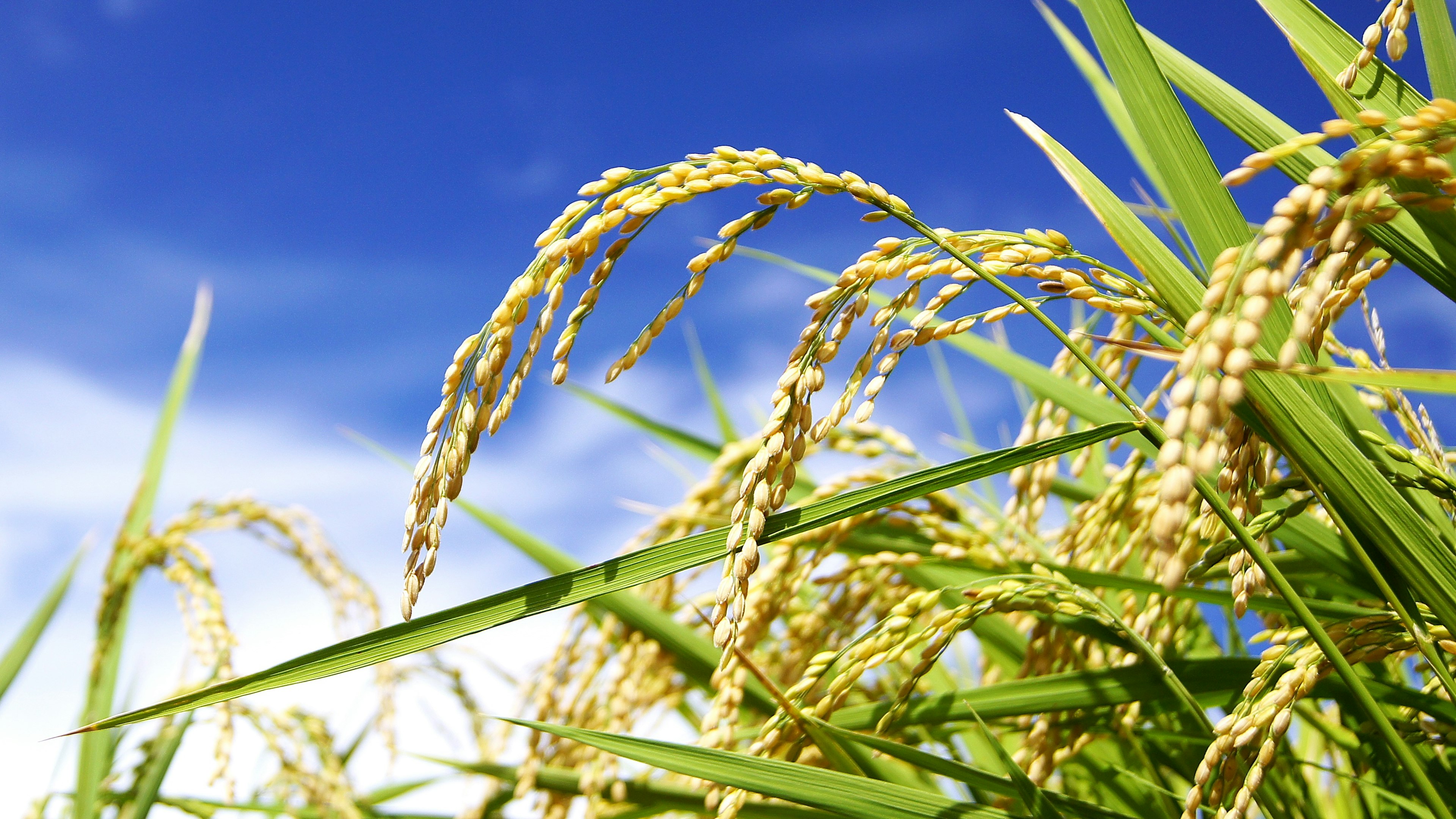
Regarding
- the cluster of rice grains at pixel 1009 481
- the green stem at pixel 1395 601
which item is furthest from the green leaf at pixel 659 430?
the green stem at pixel 1395 601

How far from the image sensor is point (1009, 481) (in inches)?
62.8

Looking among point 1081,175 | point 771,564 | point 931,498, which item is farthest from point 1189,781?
point 1081,175

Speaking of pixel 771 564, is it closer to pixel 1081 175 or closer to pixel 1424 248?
pixel 1081 175

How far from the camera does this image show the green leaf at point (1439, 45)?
1242mm

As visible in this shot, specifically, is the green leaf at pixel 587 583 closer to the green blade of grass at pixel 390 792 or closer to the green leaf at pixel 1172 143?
the green leaf at pixel 1172 143

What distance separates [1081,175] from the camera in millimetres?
1258

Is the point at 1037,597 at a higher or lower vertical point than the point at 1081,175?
lower

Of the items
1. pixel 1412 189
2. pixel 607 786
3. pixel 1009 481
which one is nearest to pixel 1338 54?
pixel 1412 189

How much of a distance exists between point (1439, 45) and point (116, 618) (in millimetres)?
3396

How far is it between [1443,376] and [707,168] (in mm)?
715

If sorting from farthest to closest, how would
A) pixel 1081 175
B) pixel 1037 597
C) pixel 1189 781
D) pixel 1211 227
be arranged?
pixel 1189 781
pixel 1037 597
pixel 1081 175
pixel 1211 227

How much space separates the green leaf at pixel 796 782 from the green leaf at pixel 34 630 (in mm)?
2426

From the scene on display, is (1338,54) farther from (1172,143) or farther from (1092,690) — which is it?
(1092,690)

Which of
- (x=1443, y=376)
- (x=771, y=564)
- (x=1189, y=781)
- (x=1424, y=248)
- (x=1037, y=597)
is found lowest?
(x=1189, y=781)
